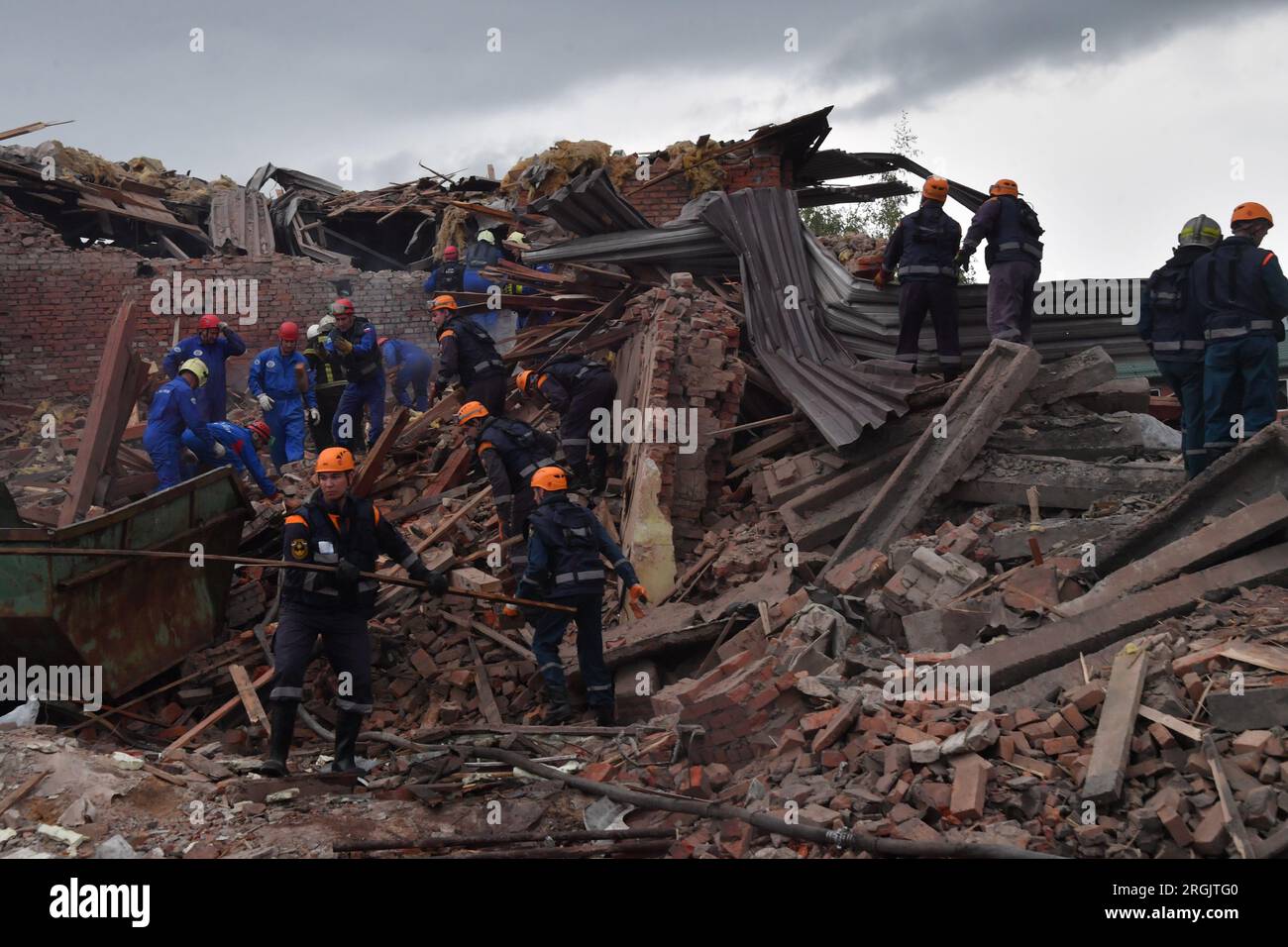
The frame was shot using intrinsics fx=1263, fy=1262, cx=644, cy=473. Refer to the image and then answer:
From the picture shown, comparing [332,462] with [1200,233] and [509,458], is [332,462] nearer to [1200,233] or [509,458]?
[509,458]

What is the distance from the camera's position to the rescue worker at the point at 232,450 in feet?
35.8

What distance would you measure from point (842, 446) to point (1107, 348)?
112 inches

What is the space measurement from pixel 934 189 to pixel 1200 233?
2448 millimetres

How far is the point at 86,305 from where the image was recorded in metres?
18.1

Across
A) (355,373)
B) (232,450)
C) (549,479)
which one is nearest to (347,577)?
(549,479)

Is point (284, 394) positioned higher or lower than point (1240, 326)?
lower

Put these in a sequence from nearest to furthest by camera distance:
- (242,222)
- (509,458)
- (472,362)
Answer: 1. (509,458)
2. (472,362)
3. (242,222)

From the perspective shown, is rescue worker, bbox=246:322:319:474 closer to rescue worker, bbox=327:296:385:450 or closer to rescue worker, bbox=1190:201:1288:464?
rescue worker, bbox=327:296:385:450

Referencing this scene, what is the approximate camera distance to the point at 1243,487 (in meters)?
7.32

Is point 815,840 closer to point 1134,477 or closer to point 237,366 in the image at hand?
point 1134,477

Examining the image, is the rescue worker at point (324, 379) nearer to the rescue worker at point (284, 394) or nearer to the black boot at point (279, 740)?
the rescue worker at point (284, 394)

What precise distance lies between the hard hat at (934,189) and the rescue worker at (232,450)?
20.3 ft

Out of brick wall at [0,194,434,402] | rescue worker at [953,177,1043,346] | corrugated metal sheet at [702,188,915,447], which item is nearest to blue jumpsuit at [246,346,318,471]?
corrugated metal sheet at [702,188,915,447]

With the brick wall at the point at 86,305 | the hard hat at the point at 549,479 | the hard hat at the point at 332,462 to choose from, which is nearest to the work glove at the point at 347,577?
the hard hat at the point at 332,462
